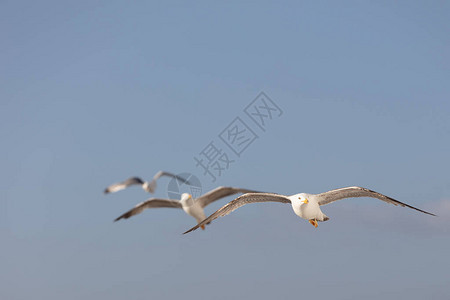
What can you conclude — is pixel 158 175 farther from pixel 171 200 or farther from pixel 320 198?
pixel 320 198

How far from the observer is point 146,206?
29.8 meters

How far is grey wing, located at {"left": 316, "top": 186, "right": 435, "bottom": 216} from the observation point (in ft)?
63.8

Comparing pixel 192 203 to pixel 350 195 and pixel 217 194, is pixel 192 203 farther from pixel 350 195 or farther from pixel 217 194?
pixel 350 195

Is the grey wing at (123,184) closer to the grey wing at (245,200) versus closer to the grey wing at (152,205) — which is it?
the grey wing at (152,205)

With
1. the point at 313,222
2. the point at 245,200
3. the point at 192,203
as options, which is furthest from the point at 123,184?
the point at 313,222

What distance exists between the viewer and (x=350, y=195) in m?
20.1

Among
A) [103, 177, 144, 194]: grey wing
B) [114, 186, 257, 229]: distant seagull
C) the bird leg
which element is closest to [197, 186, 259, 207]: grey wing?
[114, 186, 257, 229]: distant seagull

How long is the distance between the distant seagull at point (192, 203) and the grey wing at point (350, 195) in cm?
968

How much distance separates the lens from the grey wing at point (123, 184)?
32469mm

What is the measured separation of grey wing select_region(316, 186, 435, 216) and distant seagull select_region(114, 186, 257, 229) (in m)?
9.68

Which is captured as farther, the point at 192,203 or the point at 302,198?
the point at 192,203

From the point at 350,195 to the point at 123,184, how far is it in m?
16.6

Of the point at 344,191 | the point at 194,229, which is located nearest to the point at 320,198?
the point at 344,191

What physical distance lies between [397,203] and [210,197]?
12.2 metres
